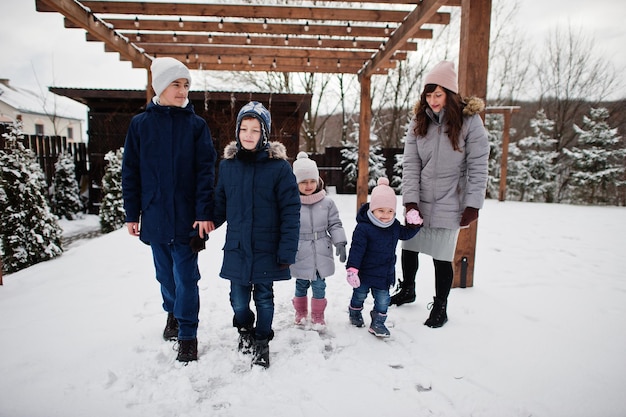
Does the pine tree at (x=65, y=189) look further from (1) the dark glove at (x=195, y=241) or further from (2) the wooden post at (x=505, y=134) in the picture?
(2) the wooden post at (x=505, y=134)

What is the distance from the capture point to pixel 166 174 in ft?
6.59

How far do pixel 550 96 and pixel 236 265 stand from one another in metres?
21.9

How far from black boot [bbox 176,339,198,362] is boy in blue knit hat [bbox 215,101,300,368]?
0.37m

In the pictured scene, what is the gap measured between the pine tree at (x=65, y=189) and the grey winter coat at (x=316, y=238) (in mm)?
9662

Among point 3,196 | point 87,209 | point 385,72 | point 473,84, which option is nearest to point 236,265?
point 473,84

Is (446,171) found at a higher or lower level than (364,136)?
lower

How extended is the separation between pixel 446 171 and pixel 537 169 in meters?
16.5

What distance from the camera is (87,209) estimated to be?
1054 centimetres

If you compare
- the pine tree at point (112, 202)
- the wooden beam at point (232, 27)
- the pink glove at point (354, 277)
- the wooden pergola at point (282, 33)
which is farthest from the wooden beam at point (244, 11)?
the pine tree at point (112, 202)

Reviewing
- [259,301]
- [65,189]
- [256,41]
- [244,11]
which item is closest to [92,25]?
[244,11]

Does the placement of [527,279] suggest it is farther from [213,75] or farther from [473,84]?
[213,75]

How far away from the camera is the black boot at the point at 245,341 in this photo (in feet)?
7.02

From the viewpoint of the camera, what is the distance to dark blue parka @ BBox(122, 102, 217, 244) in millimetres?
2010

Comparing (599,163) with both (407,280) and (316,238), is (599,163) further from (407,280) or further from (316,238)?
(316,238)
